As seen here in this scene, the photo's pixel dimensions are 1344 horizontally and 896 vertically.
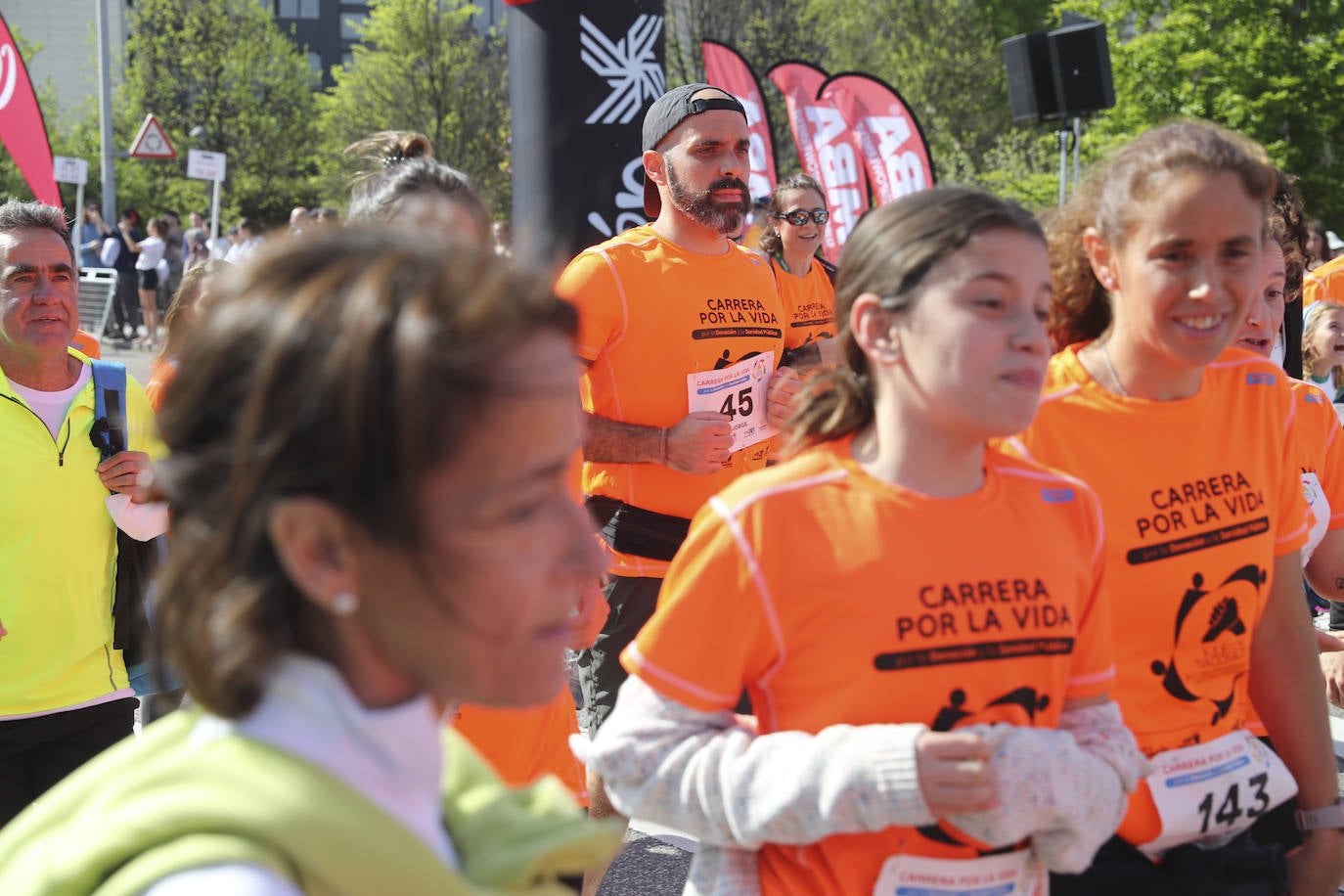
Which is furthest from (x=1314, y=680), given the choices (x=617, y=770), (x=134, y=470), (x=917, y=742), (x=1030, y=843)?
(x=134, y=470)

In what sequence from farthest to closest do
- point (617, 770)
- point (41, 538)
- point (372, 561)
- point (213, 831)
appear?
point (41, 538), point (617, 770), point (372, 561), point (213, 831)

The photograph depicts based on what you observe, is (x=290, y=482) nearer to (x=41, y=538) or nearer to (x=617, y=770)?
(x=617, y=770)

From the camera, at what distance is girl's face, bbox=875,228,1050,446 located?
82.3 inches

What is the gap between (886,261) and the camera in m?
2.24

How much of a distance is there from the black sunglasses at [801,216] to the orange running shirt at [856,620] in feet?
19.5

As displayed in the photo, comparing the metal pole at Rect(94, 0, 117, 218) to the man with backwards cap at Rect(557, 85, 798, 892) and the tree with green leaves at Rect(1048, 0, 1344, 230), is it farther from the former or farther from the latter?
the man with backwards cap at Rect(557, 85, 798, 892)

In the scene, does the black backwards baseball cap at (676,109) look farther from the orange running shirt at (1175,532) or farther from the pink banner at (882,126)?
the pink banner at (882,126)

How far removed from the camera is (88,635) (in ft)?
12.6

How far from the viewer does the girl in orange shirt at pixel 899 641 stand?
2.02 metres

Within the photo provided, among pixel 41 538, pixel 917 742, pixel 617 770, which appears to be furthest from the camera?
pixel 41 538

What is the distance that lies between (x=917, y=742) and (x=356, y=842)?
1.03 meters

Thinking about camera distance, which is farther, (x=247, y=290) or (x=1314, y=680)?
(x=1314, y=680)

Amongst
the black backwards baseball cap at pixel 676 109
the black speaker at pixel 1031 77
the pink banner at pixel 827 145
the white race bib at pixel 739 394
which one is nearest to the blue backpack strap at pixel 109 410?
the white race bib at pixel 739 394

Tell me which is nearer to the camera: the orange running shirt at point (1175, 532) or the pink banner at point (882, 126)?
the orange running shirt at point (1175, 532)
